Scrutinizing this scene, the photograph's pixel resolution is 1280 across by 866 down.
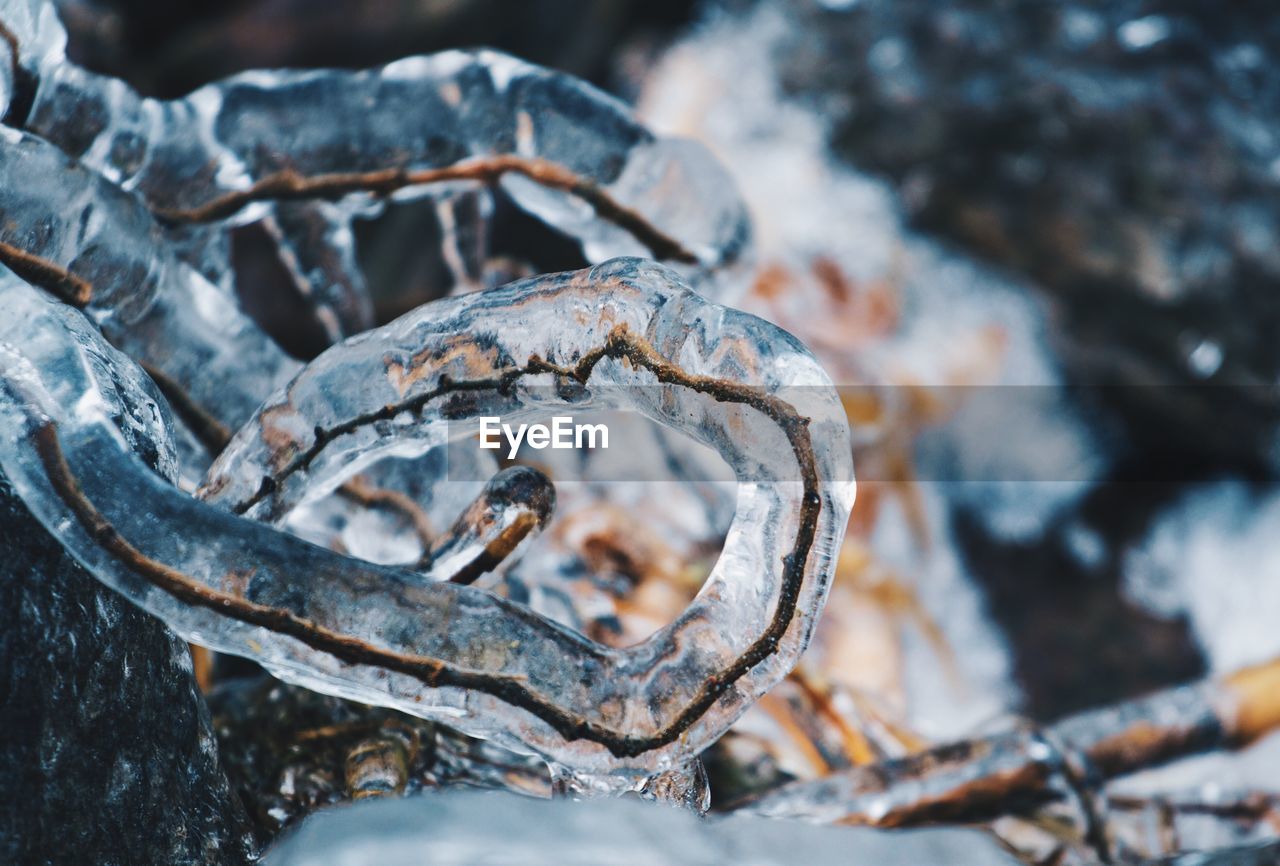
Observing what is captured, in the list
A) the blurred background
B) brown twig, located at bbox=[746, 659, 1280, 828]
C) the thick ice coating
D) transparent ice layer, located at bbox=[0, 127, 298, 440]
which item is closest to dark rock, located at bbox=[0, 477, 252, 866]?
the thick ice coating

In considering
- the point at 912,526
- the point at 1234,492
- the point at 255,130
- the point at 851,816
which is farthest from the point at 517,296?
the point at 1234,492

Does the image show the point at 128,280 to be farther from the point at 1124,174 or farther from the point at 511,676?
the point at 1124,174

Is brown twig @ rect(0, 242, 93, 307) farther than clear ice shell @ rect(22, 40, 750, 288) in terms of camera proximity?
No

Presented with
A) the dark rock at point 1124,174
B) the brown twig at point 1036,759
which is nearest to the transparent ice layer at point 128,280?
the brown twig at point 1036,759

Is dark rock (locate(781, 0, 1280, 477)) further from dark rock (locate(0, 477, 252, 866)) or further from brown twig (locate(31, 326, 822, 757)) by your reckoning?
dark rock (locate(0, 477, 252, 866))

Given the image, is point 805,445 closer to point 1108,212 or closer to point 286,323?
point 286,323
